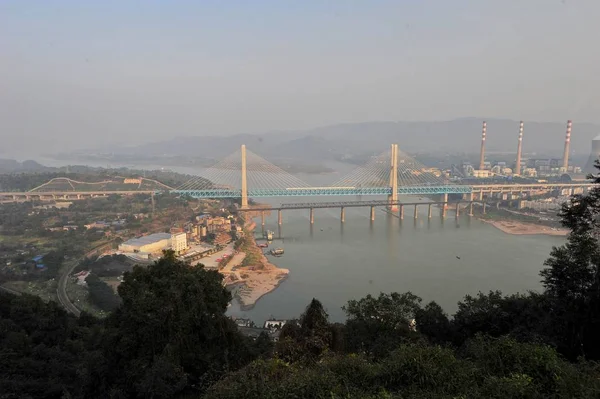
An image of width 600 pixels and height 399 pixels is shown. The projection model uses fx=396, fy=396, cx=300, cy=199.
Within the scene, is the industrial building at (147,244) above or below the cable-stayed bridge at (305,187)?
below

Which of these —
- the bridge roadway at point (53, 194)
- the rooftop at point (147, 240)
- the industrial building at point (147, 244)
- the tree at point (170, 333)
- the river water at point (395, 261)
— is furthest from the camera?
the bridge roadway at point (53, 194)

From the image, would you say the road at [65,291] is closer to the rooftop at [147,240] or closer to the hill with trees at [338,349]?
the rooftop at [147,240]

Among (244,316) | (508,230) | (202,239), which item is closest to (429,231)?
(508,230)

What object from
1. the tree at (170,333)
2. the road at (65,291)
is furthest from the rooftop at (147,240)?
the tree at (170,333)

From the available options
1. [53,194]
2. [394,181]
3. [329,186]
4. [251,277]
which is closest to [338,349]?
[251,277]

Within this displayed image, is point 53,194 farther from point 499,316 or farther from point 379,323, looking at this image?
point 499,316

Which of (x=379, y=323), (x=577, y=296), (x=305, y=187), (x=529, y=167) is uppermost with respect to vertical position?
(x=529, y=167)
